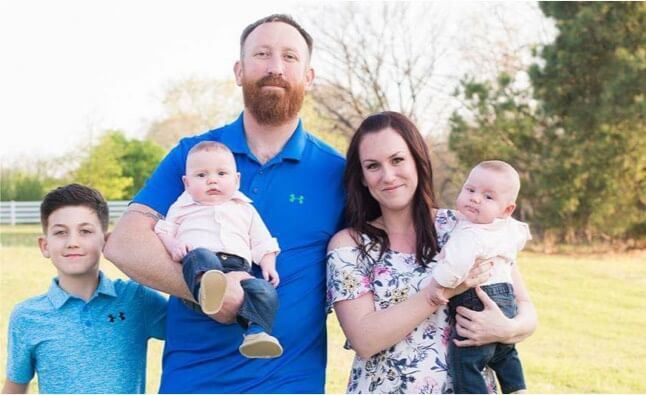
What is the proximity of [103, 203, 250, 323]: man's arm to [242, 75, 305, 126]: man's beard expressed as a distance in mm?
553

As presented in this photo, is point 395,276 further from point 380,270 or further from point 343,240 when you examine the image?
point 343,240

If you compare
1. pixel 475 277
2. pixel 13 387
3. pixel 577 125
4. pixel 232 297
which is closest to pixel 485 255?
pixel 475 277

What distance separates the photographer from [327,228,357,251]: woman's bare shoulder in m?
2.81

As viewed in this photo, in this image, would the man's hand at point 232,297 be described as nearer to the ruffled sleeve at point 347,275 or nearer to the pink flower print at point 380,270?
the ruffled sleeve at point 347,275

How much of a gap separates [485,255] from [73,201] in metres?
1.55

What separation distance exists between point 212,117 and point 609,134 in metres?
16.8

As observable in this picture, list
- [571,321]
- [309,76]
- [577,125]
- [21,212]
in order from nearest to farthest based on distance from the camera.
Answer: [309,76]
[571,321]
[577,125]
[21,212]

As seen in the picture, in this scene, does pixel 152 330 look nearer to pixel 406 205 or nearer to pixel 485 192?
pixel 406 205

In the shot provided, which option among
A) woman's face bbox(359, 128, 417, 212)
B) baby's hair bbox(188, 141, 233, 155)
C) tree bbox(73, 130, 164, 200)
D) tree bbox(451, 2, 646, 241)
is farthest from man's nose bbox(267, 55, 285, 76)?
tree bbox(73, 130, 164, 200)

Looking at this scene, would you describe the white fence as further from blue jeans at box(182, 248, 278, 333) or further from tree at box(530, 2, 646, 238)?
blue jeans at box(182, 248, 278, 333)

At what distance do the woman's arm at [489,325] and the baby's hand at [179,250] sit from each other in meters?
0.95

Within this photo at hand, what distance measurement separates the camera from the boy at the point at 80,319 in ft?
9.48

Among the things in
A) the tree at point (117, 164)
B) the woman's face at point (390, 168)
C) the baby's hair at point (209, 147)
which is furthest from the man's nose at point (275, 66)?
the tree at point (117, 164)

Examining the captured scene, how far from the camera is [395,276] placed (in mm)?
2770
